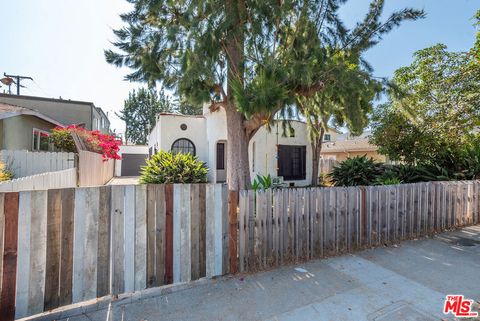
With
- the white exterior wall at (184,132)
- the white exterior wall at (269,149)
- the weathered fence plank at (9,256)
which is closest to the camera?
the weathered fence plank at (9,256)

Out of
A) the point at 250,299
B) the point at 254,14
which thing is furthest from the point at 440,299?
the point at 254,14

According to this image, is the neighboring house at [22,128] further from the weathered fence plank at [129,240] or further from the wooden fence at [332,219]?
the wooden fence at [332,219]

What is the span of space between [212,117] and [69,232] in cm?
1024

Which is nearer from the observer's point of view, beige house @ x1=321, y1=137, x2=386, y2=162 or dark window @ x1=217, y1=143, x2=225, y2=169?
dark window @ x1=217, y1=143, x2=225, y2=169

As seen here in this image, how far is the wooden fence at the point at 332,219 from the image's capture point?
11.7 feet

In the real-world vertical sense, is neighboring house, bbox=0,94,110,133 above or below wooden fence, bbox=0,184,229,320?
above

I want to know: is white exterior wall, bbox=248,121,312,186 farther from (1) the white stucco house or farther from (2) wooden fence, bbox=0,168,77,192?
(2) wooden fence, bbox=0,168,77,192

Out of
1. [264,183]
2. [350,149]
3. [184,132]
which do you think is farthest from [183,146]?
[350,149]

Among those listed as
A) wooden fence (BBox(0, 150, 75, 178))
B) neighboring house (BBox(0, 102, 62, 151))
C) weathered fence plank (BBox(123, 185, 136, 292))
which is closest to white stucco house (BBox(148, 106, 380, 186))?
wooden fence (BBox(0, 150, 75, 178))

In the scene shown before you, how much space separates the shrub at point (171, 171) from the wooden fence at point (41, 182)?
204 centimetres

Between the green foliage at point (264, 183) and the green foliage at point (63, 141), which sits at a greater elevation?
the green foliage at point (63, 141)

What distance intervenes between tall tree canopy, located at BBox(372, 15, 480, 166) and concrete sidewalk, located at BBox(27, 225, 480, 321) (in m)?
5.46

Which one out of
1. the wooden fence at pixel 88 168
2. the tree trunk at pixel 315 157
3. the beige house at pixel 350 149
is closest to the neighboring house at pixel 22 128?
the wooden fence at pixel 88 168

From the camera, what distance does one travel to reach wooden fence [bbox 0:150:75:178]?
7.23 meters
